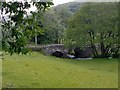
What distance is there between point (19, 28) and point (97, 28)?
21541mm

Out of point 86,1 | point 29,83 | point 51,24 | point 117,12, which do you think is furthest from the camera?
point 51,24

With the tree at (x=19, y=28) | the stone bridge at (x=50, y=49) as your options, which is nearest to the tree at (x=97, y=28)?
the stone bridge at (x=50, y=49)

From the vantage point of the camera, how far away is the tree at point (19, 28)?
6.92 m

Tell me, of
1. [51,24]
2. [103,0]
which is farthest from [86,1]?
[51,24]

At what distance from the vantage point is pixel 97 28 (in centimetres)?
2838

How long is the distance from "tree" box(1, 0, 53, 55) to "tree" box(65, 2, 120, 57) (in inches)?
829

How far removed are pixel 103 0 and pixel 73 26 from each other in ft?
11.7

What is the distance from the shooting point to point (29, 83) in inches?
434

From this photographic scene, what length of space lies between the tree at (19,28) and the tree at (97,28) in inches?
829

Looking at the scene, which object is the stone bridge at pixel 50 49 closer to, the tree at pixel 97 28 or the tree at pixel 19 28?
the tree at pixel 97 28

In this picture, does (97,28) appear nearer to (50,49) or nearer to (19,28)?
(50,49)

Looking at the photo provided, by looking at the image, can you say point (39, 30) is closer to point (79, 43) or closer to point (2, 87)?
point (2, 87)

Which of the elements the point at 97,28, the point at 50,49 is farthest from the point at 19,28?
the point at 50,49

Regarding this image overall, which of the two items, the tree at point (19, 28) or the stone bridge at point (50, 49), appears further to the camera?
the stone bridge at point (50, 49)
